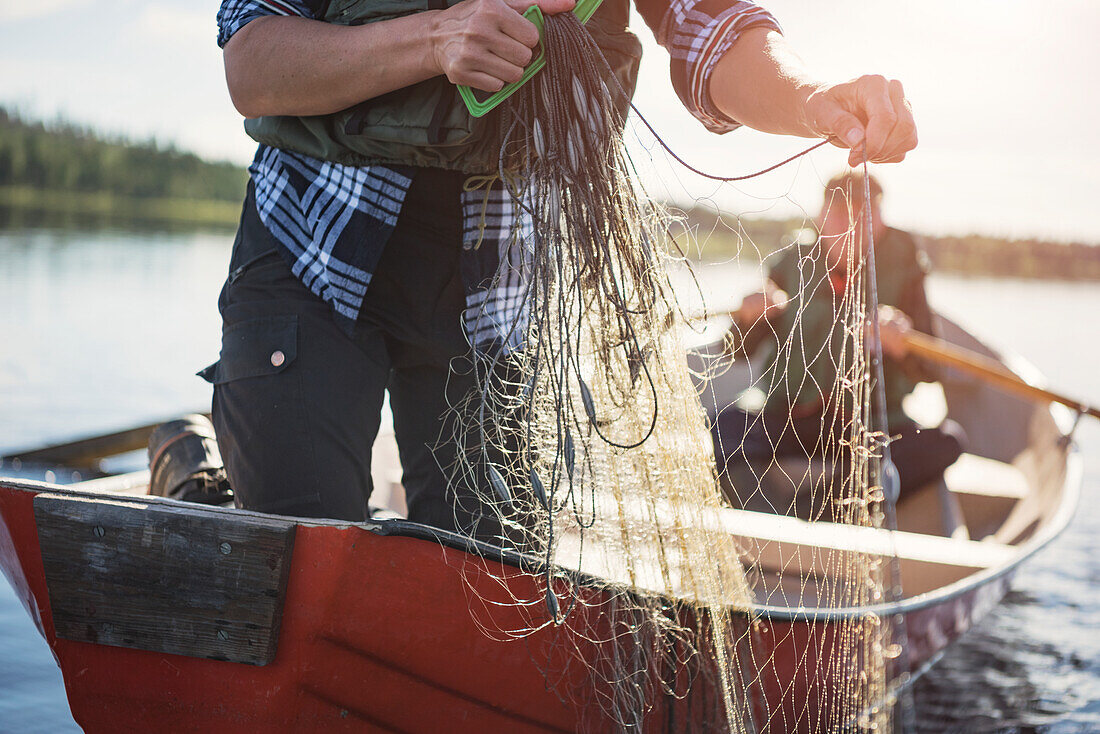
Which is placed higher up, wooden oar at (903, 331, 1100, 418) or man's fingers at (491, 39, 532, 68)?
man's fingers at (491, 39, 532, 68)

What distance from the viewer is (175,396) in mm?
8453

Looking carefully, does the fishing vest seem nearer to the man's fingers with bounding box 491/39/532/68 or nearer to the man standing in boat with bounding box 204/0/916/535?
the man standing in boat with bounding box 204/0/916/535

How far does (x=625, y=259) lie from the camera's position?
152cm

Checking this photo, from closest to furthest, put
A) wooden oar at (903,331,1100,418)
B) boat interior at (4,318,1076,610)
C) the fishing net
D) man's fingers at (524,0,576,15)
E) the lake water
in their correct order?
man's fingers at (524,0,576,15) < the fishing net < boat interior at (4,318,1076,610) < the lake water < wooden oar at (903,331,1100,418)

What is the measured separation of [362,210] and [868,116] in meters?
0.83

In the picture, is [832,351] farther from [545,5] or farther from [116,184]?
[116,184]

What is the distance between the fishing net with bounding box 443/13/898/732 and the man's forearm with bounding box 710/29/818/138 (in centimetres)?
20

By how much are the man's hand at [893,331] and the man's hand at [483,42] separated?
11.8 ft

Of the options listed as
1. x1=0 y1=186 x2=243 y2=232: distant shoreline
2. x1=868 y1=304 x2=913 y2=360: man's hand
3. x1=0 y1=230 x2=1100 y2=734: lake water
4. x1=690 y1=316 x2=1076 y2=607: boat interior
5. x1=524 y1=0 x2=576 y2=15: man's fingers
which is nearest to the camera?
x1=524 y1=0 x2=576 y2=15: man's fingers

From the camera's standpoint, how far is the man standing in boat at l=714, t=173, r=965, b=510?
171 inches

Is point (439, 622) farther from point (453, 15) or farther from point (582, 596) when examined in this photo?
point (453, 15)

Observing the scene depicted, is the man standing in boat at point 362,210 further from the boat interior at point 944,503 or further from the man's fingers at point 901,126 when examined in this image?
the boat interior at point 944,503

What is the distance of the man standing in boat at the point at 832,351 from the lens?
14.3 feet

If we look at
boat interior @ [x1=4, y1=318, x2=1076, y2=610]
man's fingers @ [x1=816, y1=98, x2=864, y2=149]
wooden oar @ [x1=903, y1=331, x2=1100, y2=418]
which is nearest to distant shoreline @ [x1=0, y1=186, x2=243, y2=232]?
boat interior @ [x1=4, y1=318, x2=1076, y2=610]
